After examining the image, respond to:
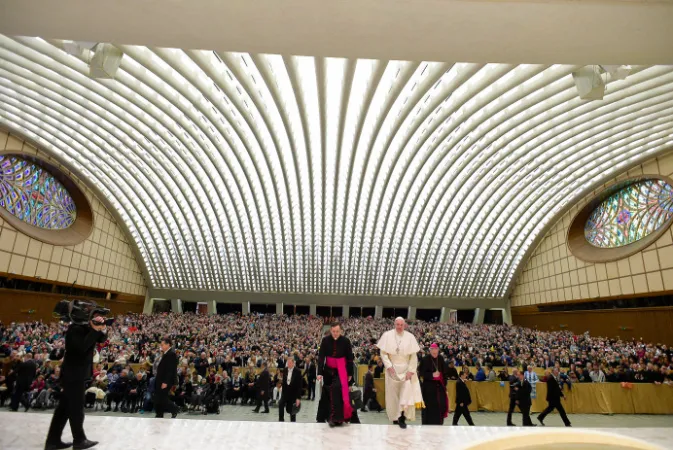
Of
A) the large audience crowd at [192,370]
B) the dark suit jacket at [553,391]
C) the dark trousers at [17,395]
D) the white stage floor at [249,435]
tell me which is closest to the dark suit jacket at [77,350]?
the white stage floor at [249,435]

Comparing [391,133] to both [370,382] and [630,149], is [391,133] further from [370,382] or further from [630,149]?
[630,149]

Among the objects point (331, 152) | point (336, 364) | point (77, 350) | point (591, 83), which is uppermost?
point (331, 152)

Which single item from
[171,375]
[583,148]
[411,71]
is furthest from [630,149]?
[171,375]

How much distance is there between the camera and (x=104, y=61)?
10.2 meters

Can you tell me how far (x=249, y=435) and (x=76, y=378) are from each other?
6.80ft

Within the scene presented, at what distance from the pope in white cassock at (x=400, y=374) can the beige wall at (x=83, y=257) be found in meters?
26.8

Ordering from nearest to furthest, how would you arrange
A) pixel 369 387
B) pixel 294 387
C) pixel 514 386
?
pixel 294 387 < pixel 514 386 < pixel 369 387

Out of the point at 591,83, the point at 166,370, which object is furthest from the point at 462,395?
the point at 591,83

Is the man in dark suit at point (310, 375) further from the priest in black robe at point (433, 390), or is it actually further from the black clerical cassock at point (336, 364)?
the black clerical cassock at point (336, 364)

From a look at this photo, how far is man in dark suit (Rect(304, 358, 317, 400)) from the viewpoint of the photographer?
11805mm

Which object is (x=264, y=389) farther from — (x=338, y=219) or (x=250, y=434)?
(x=338, y=219)

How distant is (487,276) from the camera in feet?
134

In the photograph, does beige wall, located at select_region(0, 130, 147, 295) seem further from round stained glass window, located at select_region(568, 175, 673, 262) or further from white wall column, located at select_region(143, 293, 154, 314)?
round stained glass window, located at select_region(568, 175, 673, 262)

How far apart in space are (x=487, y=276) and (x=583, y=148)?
21.1m
